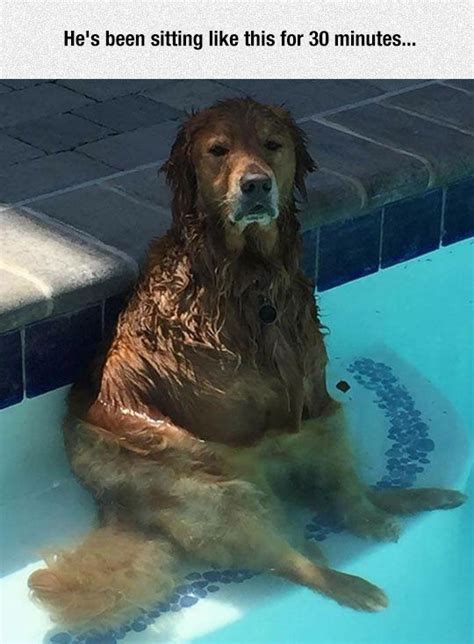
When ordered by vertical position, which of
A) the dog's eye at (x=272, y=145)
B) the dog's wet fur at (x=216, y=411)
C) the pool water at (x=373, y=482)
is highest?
the dog's eye at (x=272, y=145)

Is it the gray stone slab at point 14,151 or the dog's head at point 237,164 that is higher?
the dog's head at point 237,164

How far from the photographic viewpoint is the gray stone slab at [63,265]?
12.7 ft

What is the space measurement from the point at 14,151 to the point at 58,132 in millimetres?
250

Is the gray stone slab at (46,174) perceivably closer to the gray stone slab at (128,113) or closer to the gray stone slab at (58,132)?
the gray stone slab at (58,132)

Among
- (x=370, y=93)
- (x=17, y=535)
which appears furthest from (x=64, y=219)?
(x=370, y=93)

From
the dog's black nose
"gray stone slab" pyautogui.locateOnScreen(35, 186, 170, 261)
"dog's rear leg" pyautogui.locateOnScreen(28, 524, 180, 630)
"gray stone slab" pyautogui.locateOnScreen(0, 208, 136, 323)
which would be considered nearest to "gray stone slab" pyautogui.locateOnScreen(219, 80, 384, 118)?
"gray stone slab" pyautogui.locateOnScreen(35, 186, 170, 261)

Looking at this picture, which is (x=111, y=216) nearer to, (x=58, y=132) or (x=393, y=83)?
(x=58, y=132)

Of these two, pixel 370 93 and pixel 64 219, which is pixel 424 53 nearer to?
pixel 370 93

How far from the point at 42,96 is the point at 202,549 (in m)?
2.51

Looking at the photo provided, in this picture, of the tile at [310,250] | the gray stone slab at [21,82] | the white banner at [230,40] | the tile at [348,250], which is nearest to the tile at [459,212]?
the tile at [348,250]

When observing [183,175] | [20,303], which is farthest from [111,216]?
[183,175]

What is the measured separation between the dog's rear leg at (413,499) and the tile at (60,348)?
0.94 metres

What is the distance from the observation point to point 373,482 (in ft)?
13.2

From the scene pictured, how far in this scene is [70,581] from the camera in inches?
137
